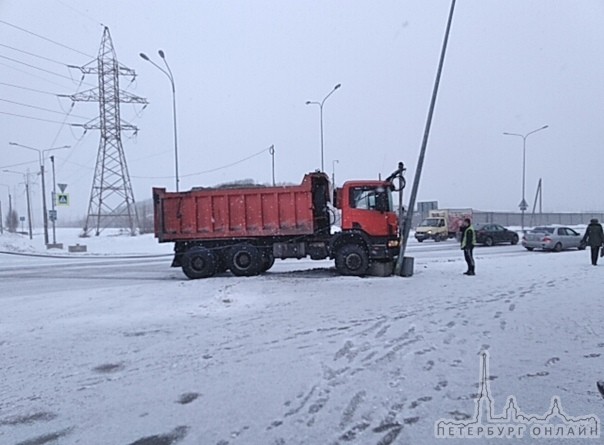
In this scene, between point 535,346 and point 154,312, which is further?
point 154,312

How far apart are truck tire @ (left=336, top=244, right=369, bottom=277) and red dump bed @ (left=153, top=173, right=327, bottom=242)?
135cm

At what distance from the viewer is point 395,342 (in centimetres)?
717

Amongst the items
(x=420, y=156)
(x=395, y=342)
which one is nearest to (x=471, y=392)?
(x=395, y=342)

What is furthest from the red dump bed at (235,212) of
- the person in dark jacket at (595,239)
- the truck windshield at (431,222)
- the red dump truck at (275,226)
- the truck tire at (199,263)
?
the truck windshield at (431,222)

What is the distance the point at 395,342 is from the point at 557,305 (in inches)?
177

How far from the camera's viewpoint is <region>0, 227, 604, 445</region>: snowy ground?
450 cm

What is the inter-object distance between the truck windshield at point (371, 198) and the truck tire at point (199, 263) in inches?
186

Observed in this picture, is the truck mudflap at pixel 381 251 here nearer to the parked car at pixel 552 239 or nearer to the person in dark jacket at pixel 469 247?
the person in dark jacket at pixel 469 247

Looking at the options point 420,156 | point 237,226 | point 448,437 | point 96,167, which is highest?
point 96,167

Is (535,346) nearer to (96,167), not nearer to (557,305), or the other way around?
(557,305)

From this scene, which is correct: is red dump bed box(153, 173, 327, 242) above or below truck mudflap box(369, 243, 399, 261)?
above

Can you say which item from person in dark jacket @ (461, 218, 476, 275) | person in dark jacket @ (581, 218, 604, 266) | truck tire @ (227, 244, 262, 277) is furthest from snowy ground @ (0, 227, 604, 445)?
person in dark jacket @ (581, 218, 604, 266)

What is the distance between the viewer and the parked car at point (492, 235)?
33.8 meters
